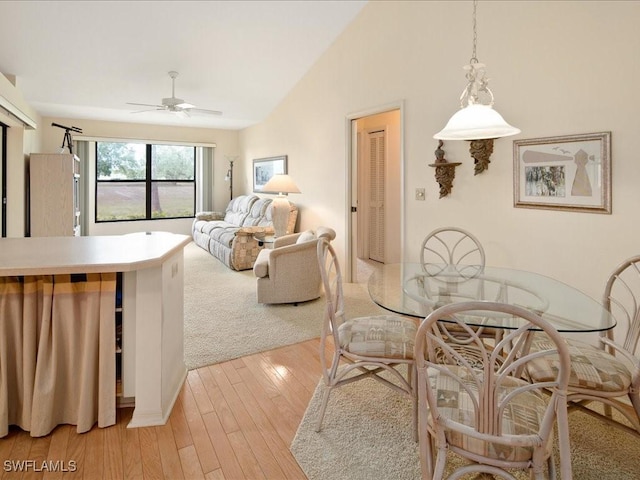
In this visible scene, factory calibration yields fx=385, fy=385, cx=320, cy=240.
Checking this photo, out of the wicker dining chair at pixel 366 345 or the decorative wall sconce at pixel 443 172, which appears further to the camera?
the decorative wall sconce at pixel 443 172

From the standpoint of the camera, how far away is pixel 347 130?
457cm

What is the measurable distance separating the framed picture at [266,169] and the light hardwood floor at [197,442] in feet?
14.0

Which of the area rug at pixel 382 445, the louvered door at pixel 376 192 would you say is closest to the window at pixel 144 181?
the louvered door at pixel 376 192

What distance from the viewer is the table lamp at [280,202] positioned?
5.13 m

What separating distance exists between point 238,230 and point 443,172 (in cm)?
300

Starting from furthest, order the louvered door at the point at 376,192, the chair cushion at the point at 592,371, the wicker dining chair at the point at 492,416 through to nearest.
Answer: the louvered door at the point at 376,192, the chair cushion at the point at 592,371, the wicker dining chair at the point at 492,416

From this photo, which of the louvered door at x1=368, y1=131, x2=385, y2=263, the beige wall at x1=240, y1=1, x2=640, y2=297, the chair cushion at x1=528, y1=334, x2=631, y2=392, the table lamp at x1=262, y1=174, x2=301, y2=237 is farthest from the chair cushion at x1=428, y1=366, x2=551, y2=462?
the louvered door at x1=368, y1=131, x2=385, y2=263

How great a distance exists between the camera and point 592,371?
160 cm

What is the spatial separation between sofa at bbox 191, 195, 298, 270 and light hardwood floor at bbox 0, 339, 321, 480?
3075 mm

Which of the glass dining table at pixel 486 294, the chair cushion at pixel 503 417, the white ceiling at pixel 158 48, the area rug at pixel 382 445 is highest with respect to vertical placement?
the white ceiling at pixel 158 48

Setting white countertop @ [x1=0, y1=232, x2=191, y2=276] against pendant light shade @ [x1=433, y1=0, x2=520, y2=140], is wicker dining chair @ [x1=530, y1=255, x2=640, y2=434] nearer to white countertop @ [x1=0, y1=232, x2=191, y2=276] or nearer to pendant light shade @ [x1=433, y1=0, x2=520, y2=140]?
pendant light shade @ [x1=433, y1=0, x2=520, y2=140]

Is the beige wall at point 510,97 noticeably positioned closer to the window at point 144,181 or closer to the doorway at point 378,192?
the doorway at point 378,192

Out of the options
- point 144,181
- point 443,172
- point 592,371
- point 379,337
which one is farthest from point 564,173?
point 144,181

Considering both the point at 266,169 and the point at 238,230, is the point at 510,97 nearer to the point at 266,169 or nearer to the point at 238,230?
the point at 238,230
